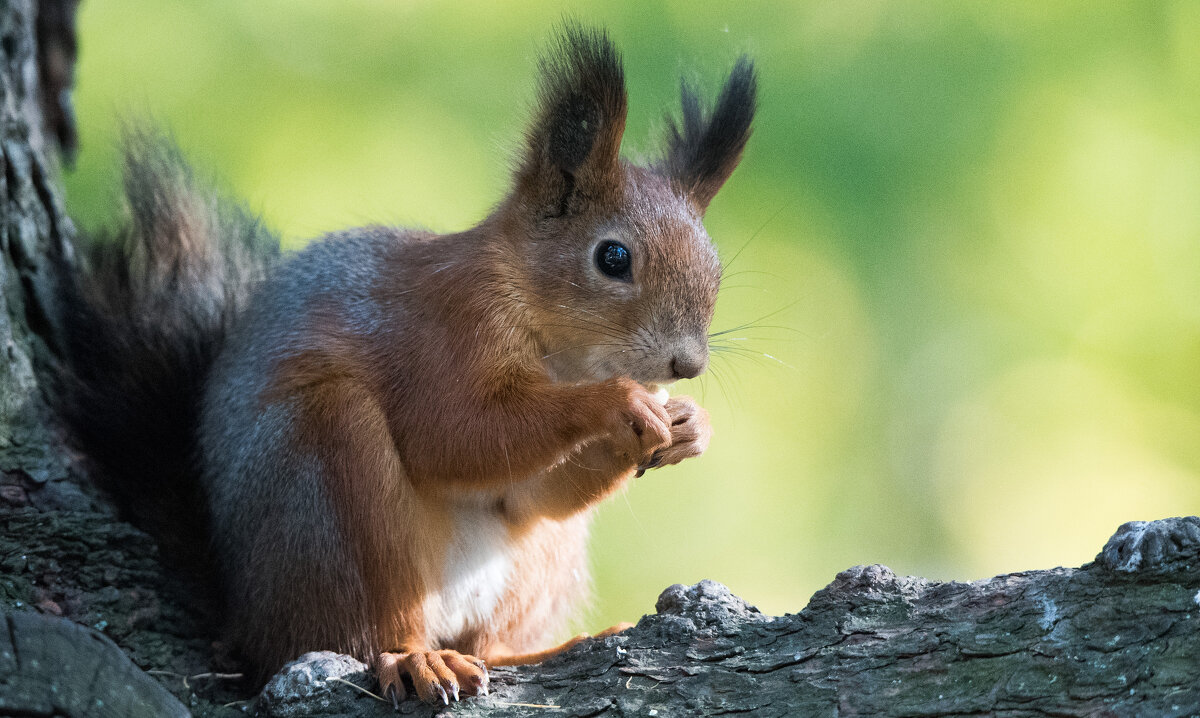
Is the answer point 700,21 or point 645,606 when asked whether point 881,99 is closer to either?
point 700,21

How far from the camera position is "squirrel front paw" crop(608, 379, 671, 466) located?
203 cm

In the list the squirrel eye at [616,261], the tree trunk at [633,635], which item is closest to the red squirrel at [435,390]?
the squirrel eye at [616,261]

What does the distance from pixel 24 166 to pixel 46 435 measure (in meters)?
0.64

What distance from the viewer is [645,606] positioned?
3.67m

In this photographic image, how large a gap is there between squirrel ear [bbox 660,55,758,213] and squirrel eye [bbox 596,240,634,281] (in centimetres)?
33

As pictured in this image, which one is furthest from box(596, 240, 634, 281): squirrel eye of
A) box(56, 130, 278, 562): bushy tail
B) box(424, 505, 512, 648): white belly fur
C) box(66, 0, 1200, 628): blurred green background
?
box(66, 0, 1200, 628): blurred green background

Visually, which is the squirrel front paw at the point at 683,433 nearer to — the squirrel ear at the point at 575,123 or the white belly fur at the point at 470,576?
the white belly fur at the point at 470,576

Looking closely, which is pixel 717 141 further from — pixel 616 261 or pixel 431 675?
pixel 431 675

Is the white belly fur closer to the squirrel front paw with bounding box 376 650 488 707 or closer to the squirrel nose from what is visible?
the squirrel front paw with bounding box 376 650 488 707

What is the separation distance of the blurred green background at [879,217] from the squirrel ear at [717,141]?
1.05m

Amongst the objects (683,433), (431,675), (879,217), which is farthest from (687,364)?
(879,217)

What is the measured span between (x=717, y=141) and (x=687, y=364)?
25.4 inches

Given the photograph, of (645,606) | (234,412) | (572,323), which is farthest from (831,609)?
(645,606)

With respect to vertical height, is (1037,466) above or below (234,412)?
above
